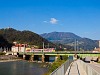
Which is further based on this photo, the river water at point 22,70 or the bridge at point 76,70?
the river water at point 22,70

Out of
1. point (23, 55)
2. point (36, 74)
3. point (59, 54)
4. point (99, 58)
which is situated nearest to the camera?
point (36, 74)

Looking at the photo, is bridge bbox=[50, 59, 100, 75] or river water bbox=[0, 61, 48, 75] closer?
bridge bbox=[50, 59, 100, 75]

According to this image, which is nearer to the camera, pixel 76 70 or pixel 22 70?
pixel 76 70

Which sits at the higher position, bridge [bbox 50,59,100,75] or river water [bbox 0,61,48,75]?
bridge [bbox 50,59,100,75]

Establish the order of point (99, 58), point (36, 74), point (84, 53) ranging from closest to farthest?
point (36, 74) < point (99, 58) < point (84, 53)

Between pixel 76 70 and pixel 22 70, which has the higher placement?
pixel 76 70

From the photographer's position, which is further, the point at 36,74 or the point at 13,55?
the point at 13,55

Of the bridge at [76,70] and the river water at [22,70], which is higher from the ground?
the bridge at [76,70]

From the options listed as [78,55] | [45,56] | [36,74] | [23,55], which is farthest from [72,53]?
[36,74]

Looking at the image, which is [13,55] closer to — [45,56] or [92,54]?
[45,56]

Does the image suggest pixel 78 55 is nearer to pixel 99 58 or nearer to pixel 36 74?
pixel 99 58

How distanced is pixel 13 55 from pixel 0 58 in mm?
16743

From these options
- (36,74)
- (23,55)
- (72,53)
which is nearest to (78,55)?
(72,53)

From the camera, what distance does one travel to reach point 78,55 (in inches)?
5620
